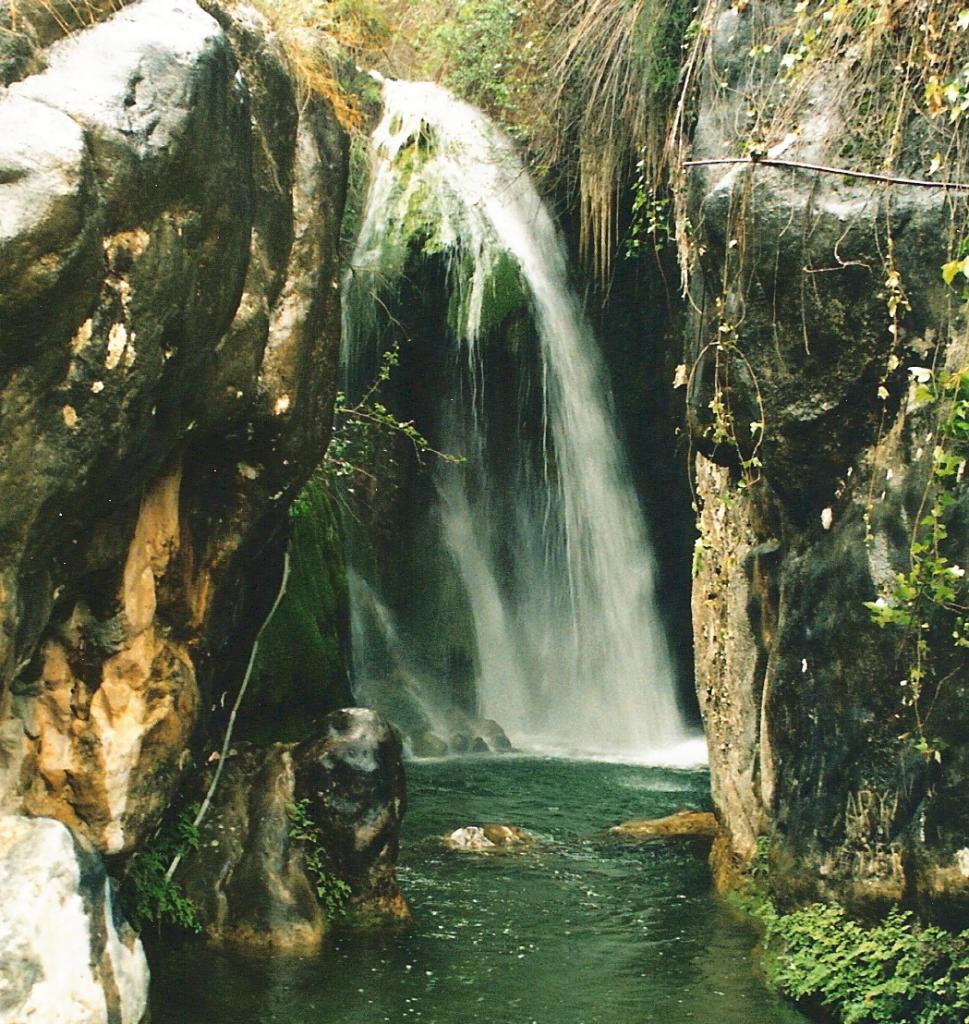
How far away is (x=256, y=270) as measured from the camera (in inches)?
242

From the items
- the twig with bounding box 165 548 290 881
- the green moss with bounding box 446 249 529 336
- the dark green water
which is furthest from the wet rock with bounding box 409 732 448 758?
the twig with bounding box 165 548 290 881

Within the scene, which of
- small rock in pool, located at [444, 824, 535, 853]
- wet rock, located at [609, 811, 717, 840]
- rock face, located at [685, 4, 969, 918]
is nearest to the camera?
rock face, located at [685, 4, 969, 918]

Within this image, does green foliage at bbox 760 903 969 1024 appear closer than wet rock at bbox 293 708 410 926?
Yes

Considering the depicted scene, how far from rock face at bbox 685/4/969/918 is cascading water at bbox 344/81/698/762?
703 cm

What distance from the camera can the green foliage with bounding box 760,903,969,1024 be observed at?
4.69 meters

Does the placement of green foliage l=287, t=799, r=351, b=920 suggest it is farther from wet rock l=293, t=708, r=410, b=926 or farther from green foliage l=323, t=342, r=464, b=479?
green foliage l=323, t=342, r=464, b=479

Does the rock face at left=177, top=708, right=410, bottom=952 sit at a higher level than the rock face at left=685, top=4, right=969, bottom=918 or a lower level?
lower

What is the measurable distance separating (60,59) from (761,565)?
4.35m

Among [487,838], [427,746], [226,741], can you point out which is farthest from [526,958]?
[427,746]

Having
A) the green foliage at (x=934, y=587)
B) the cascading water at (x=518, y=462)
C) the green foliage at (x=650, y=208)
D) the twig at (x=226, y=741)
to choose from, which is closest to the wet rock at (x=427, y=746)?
the cascading water at (x=518, y=462)

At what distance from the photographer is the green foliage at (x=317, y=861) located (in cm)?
681

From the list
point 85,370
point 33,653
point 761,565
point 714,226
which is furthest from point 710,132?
point 33,653

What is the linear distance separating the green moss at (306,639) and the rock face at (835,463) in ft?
10.9

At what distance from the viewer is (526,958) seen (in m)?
6.37
